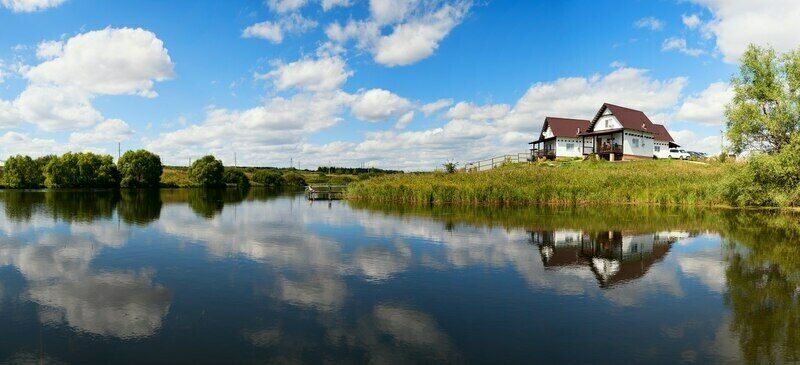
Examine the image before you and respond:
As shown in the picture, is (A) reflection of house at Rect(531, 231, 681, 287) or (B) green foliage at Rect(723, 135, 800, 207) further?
(B) green foliage at Rect(723, 135, 800, 207)

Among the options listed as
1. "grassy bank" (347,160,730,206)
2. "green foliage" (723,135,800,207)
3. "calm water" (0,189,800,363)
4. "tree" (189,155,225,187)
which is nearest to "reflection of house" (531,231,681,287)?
"calm water" (0,189,800,363)

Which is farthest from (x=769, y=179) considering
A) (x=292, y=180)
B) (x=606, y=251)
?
(x=292, y=180)

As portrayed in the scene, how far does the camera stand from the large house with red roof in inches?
2434

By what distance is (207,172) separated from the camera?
11269 centimetres

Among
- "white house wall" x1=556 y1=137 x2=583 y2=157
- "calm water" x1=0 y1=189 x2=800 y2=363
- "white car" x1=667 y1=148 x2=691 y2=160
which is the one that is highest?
"white house wall" x1=556 y1=137 x2=583 y2=157

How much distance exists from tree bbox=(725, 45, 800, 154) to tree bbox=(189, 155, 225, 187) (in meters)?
105

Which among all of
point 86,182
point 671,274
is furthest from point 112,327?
point 86,182

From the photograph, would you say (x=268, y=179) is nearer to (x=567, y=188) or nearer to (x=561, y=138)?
(x=561, y=138)

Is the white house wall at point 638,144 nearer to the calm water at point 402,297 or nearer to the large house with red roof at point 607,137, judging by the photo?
the large house with red roof at point 607,137

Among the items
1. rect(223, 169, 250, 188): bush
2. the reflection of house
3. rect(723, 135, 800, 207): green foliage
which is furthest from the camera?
rect(223, 169, 250, 188): bush

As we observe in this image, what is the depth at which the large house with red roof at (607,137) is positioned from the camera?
61812 mm

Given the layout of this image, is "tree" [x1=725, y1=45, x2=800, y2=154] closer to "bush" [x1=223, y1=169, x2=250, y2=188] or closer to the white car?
the white car

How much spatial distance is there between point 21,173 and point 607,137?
118m

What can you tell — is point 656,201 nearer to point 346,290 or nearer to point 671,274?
point 671,274
